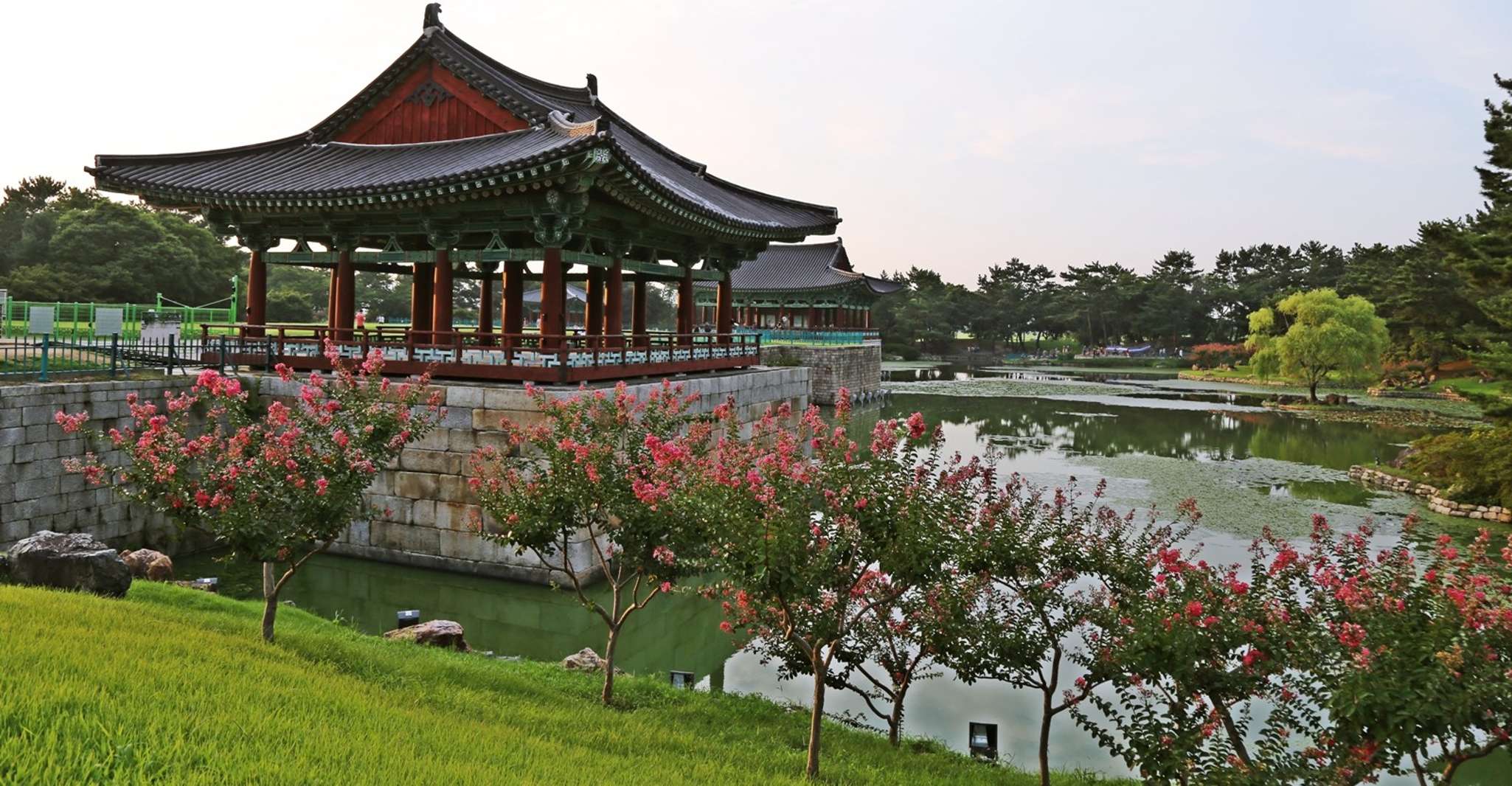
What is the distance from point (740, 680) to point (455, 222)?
10041 millimetres

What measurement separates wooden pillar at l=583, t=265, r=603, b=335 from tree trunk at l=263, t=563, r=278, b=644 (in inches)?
422

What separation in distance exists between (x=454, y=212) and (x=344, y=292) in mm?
3810

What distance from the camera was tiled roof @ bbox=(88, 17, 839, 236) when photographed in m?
15.6

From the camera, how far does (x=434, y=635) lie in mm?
11242

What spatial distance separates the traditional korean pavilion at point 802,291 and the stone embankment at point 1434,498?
3527 cm

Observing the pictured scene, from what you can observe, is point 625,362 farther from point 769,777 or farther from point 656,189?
point 769,777

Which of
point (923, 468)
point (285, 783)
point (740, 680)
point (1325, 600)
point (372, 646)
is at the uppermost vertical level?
point (923, 468)

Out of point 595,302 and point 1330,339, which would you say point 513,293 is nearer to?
point 595,302

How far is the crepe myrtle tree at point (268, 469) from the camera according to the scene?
8.17 meters

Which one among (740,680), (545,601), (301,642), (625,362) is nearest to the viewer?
(301,642)

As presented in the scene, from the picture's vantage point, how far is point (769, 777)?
7020 millimetres

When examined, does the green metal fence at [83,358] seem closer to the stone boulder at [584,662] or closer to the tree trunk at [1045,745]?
the stone boulder at [584,662]

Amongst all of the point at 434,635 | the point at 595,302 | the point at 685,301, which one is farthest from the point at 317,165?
the point at 434,635

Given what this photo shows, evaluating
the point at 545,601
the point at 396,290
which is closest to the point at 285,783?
the point at 545,601
